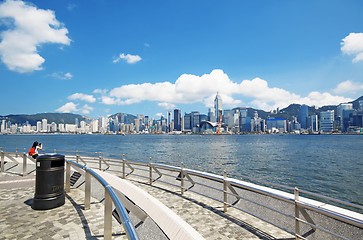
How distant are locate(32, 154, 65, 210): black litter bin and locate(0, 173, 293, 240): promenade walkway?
199mm

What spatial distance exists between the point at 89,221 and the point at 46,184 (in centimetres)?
178

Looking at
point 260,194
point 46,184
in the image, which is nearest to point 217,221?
point 260,194

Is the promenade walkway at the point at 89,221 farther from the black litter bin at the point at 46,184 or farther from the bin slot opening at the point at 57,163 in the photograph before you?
the bin slot opening at the point at 57,163

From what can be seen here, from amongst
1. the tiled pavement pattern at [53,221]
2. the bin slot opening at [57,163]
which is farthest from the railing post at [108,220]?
the bin slot opening at [57,163]

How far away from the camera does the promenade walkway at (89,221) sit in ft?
14.3

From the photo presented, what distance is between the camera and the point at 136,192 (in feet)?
12.6

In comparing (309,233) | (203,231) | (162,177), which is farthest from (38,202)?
(309,233)

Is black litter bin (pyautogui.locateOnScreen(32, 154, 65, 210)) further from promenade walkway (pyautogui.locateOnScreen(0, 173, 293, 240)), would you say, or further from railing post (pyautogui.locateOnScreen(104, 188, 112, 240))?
railing post (pyautogui.locateOnScreen(104, 188, 112, 240))

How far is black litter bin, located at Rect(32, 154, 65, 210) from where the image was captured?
5.58m

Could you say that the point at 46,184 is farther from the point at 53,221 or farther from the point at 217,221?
the point at 217,221

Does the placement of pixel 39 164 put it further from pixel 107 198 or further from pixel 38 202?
pixel 107 198

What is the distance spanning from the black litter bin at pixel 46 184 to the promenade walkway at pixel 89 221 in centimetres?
20

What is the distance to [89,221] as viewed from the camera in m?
4.90

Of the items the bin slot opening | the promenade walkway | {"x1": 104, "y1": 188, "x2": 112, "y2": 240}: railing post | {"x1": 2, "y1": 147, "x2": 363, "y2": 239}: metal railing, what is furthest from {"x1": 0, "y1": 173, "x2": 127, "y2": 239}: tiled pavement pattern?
{"x1": 2, "y1": 147, "x2": 363, "y2": 239}: metal railing
